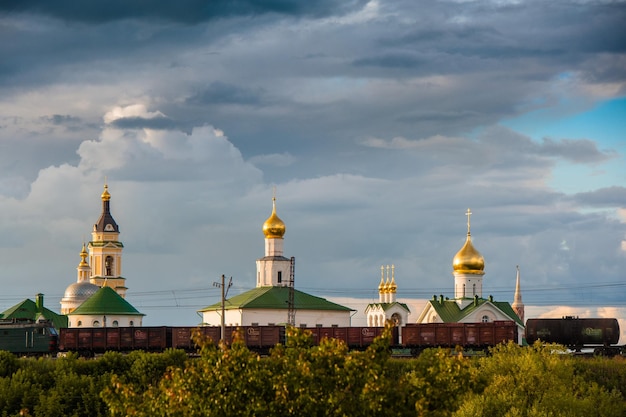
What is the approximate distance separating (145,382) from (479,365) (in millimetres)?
16592

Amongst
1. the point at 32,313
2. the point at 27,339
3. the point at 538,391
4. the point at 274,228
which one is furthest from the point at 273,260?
the point at 538,391

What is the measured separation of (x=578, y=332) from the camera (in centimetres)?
7594

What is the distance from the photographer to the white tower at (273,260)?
116812mm

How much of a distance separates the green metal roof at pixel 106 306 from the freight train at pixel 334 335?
41.0 meters

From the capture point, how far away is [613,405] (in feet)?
183

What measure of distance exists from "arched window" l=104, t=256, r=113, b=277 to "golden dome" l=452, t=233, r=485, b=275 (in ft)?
163

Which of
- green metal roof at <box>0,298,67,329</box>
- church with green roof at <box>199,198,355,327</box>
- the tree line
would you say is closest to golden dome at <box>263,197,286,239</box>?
church with green roof at <box>199,198,355,327</box>

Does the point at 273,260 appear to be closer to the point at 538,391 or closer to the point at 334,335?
the point at 334,335

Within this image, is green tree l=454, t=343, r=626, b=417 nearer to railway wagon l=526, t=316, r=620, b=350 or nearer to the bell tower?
railway wagon l=526, t=316, r=620, b=350

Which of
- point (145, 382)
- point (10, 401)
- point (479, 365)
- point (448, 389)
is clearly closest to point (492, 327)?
point (479, 365)

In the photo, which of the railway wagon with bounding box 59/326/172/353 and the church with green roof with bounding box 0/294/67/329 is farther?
the church with green roof with bounding box 0/294/67/329

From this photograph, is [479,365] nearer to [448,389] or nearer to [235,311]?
[448,389]

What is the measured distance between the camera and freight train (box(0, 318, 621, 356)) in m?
76.0

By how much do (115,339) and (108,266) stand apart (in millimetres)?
76479
